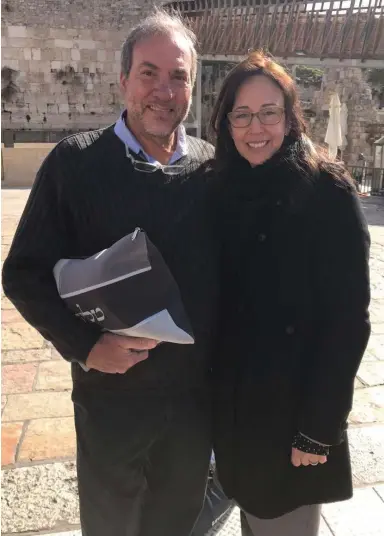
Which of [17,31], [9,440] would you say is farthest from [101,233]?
[17,31]

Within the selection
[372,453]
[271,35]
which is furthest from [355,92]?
[372,453]

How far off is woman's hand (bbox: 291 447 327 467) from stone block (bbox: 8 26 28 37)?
799 inches

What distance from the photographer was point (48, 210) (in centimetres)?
A: 157

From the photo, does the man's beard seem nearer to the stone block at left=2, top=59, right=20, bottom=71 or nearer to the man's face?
the man's face

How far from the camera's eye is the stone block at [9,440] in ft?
9.01

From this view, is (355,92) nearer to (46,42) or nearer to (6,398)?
(46,42)

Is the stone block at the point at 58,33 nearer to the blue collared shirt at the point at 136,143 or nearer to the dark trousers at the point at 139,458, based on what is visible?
the blue collared shirt at the point at 136,143

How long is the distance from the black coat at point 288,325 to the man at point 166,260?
0.12 metres

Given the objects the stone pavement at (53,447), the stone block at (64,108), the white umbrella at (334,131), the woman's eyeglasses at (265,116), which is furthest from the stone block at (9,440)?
the stone block at (64,108)

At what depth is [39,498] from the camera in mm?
2447

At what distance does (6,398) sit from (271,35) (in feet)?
45.4

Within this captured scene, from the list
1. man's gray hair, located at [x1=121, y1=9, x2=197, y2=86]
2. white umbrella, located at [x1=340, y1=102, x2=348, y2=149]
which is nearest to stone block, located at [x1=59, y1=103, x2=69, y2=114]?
white umbrella, located at [x1=340, y1=102, x2=348, y2=149]

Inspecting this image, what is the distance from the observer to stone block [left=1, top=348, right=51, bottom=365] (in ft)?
13.2

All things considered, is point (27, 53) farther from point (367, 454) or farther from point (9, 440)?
point (367, 454)
